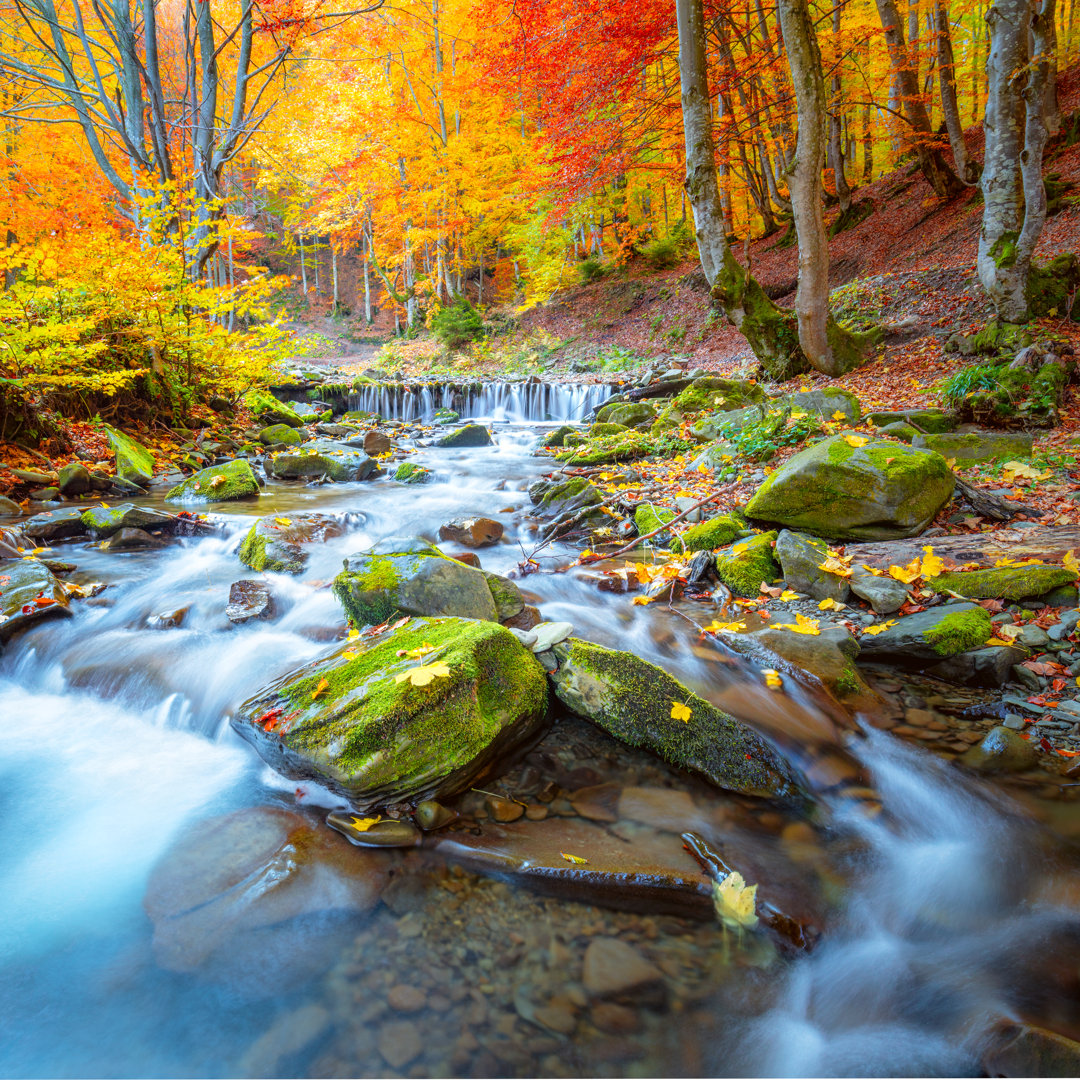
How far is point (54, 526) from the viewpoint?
5945mm

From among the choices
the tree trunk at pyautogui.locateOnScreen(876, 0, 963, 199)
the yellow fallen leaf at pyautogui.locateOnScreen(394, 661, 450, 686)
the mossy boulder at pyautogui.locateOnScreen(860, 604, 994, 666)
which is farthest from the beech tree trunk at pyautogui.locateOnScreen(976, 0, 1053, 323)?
the yellow fallen leaf at pyautogui.locateOnScreen(394, 661, 450, 686)

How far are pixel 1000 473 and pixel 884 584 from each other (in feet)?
8.35

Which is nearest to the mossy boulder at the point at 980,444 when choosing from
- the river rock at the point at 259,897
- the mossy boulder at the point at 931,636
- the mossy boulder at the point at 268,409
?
the mossy boulder at the point at 931,636

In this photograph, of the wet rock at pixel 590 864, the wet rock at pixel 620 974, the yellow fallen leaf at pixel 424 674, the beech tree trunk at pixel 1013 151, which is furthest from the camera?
the beech tree trunk at pixel 1013 151

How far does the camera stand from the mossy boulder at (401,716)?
2.52m

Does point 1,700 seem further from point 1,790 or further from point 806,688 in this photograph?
point 806,688

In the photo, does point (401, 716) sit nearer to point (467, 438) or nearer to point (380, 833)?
point (380, 833)

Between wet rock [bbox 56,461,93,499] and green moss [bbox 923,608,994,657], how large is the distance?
9.07 meters

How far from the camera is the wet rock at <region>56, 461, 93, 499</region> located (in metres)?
7.15

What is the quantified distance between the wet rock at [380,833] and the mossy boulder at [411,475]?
23.4 ft

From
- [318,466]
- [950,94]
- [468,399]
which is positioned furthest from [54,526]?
[950,94]

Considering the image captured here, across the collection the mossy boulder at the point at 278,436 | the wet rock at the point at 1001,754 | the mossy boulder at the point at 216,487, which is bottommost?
the wet rock at the point at 1001,754

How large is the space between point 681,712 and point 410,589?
6.27 feet

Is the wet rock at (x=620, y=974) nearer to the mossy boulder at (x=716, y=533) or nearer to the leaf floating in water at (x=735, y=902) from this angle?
the leaf floating in water at (x=735, y=902)
